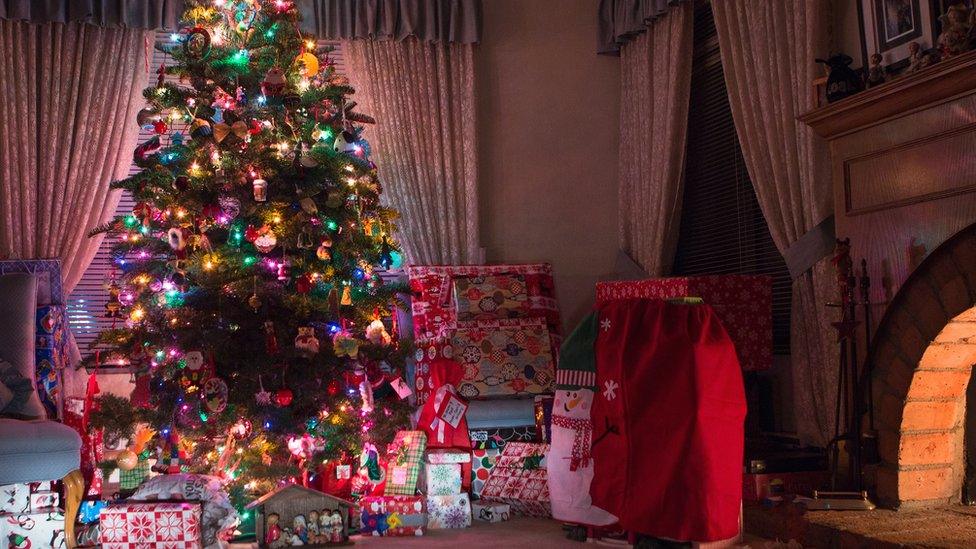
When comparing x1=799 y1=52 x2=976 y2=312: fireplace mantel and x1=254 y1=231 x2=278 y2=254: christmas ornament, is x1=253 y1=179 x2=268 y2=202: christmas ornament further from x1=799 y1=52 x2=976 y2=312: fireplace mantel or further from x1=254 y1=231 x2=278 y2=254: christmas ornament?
x1=799 y1=52 x2=976 y2=312: fireplace mantel

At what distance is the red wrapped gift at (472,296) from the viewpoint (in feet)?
16.4

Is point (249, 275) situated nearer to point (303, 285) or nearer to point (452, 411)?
point (303, 285)

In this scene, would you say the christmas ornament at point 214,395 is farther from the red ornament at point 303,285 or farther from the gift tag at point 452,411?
the gift tag at point 452,411

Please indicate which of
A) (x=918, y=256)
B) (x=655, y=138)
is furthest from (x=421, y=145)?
(x=918, y=256)

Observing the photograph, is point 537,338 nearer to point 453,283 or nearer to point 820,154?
point 453,283

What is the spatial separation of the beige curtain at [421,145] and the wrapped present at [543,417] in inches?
49.6

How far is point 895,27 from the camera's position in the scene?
3582 millimetres

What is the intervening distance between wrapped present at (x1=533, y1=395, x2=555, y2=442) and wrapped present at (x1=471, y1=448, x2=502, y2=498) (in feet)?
0.77

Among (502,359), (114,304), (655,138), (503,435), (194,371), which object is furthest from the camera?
(655,138)

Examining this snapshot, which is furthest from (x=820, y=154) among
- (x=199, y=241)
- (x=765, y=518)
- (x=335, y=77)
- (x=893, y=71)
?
(x=199, y=241)

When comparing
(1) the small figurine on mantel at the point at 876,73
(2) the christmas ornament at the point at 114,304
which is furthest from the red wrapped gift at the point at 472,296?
(1) the small figurine on mantel at the point at 876,73

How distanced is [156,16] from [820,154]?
135 inches

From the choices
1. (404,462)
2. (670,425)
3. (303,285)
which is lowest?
Result: (404,462)

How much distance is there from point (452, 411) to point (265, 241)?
43.0 inches
